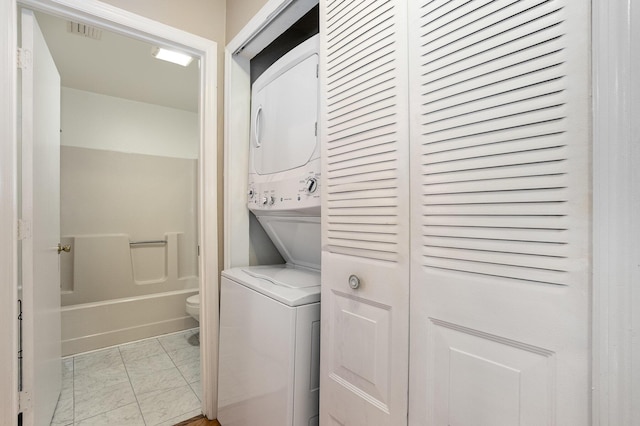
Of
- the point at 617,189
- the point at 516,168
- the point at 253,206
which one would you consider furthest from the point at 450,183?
the point at 253,206

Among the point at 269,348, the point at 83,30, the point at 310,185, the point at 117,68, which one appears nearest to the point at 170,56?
the point at 83,30

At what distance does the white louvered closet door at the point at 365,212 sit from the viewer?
0.87 meters

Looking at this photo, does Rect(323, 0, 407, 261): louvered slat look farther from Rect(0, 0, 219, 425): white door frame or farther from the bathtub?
the bathtub

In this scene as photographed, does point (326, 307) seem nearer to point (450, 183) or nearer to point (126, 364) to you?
point (450, 183)

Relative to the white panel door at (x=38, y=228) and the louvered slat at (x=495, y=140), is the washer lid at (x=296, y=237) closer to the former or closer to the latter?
the louvered slat at (x=495, y=140)

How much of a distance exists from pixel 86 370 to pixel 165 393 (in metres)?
0.82

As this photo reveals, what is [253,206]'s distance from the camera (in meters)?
1.82

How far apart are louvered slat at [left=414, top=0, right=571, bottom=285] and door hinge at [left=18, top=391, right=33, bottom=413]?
1.93 m

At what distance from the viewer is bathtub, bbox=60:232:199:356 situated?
2758 mm

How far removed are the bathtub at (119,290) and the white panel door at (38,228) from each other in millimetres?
927

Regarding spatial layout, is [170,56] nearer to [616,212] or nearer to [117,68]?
[117,68]

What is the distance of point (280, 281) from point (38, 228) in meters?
1.25

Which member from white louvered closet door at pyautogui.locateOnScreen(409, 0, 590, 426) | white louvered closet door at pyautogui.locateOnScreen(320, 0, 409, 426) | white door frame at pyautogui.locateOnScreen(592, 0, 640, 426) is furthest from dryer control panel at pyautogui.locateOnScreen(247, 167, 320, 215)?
white door frame at pyautogui.locateOnScreen(592, 0, 640, 426)

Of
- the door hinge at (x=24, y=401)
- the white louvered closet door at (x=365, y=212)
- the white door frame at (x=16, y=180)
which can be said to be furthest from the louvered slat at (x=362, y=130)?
the door hinge at (x=24, y=401)
